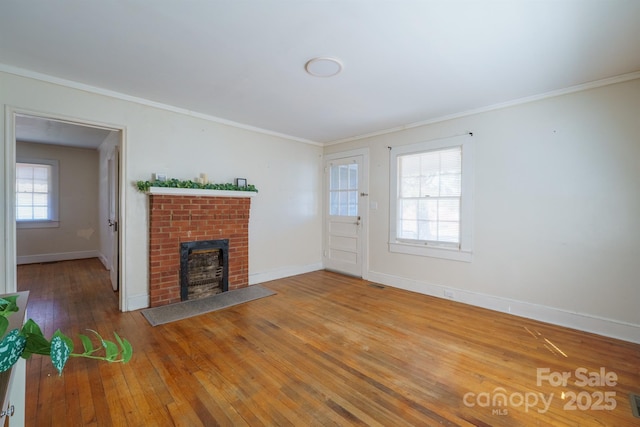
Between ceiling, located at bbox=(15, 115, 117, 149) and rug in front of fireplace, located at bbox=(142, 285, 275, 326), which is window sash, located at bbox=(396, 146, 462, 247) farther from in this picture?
ceiling, located at bbox=(15, 115, 117, 149)

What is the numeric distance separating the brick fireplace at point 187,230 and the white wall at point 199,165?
145 millimetres

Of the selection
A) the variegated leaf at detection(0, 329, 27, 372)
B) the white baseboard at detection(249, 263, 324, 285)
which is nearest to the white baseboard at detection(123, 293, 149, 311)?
the white baseboard at detection(249, 263, 324, 285)

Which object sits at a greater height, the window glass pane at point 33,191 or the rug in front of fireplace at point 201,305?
the window glass pane at point 33,191

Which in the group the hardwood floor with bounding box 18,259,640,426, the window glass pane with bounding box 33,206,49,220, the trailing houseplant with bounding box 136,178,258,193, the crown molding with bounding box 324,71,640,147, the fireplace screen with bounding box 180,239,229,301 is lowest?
the hardwood floor with bounding box 18,259,640,426

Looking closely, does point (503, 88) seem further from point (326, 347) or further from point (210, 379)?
point (210, 379)

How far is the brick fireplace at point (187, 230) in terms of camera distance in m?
3.49

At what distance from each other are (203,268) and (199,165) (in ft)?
4.71

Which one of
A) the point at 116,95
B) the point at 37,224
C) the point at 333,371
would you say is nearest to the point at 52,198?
the point at 37,224

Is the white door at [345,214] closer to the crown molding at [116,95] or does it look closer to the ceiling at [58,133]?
the crown molding at [116,95]

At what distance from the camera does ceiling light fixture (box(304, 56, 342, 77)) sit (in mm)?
2441

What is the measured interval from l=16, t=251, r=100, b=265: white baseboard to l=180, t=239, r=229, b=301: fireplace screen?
14.5 feet

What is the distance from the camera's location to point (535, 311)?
319 cm

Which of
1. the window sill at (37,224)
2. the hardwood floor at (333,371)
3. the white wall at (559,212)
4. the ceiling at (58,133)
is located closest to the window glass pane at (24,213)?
the window sill at (37,224)

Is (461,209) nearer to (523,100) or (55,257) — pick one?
(523,100)
